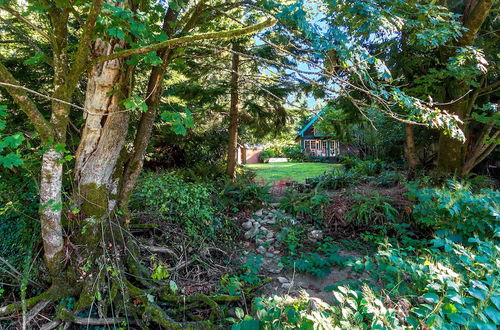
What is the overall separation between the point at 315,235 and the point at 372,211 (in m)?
1.23

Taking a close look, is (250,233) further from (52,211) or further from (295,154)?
(295,154)

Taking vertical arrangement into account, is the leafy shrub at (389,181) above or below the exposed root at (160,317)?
above

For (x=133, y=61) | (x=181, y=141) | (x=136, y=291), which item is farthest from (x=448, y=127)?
(x=181, y=141)

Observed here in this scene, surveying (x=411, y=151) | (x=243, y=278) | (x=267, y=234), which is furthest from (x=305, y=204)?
(x=411, y=151)

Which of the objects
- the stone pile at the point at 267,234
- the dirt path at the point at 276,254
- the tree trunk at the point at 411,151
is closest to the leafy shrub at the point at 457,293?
the dirt path at the point at 276,254

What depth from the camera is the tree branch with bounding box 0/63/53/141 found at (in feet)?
6.91

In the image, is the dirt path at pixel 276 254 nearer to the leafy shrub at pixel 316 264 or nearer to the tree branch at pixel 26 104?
the leafy shrub at pixel 316 264

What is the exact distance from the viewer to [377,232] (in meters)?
4.87

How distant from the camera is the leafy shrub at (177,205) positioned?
403cm

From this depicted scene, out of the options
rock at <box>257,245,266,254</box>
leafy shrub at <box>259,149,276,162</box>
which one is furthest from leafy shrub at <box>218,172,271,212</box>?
leafy shrub at <box>259,149,276,162</box>

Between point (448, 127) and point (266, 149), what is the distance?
25331 mm

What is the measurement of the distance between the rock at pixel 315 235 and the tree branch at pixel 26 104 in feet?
13.5

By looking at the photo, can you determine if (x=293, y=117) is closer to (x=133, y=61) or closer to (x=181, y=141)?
(x=181, y=141)

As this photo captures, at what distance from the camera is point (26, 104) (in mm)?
2135
